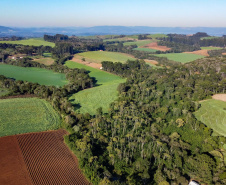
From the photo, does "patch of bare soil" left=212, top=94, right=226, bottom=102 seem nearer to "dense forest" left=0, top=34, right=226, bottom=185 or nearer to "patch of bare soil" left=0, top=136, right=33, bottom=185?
"dense forest" left=0, top=34, right=226, bottom=185

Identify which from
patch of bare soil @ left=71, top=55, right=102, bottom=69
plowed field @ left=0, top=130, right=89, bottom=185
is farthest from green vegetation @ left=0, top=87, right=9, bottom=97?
patch of bare soil @ left=71, top=55, right=102, bottom=69

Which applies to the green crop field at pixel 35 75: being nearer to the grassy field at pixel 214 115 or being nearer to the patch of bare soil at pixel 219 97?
the grassy field at pixel 214 115

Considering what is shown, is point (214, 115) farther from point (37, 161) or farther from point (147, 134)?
point (37, 161)

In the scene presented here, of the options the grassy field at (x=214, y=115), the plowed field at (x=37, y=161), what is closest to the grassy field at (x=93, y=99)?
the plowed field at (x=37, y=161)

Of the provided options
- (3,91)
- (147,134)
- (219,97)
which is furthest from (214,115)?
(3,91)

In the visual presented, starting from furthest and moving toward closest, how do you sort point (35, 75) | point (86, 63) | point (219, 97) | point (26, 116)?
point (86, 63) < point (35, 75) < point (219, 97) < point (26, 116)

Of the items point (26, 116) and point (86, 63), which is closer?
point (26, 116)
